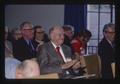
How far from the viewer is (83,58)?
6926 mm

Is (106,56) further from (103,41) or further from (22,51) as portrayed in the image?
(22,51)

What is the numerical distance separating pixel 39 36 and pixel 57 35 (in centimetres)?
29

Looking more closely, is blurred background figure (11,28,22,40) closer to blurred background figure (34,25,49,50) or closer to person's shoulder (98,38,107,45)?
blurred background figure (34,25,49,50)

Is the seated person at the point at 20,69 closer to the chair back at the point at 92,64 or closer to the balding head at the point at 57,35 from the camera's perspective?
the balding head at the point at 57,35

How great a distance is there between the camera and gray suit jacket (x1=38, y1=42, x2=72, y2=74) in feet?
22.6

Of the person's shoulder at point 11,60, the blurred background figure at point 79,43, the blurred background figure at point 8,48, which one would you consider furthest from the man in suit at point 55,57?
the blurred background figure at point 8,48

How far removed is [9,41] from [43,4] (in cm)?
78

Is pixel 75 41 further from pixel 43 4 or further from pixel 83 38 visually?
pixel 43 4

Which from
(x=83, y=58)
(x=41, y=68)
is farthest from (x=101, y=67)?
(x=41, y=68)

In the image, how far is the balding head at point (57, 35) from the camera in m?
6.90

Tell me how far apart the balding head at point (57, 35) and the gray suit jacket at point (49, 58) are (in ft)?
0.26

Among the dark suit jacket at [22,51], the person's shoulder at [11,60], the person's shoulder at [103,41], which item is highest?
the person's shoulder at [103,41]
